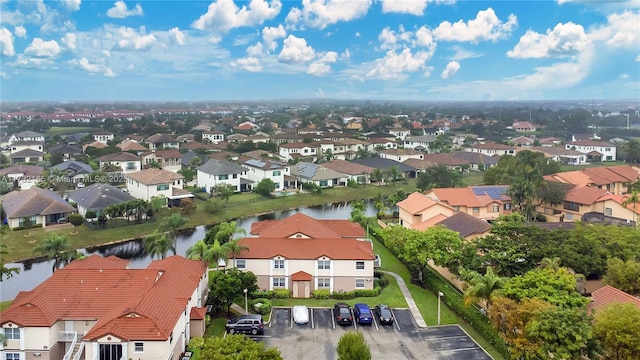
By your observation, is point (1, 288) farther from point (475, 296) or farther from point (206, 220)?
point (475, 296)

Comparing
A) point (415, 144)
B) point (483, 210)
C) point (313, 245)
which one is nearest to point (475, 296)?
point (313, 245)

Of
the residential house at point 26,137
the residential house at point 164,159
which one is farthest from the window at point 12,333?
the residential house at point 26,137

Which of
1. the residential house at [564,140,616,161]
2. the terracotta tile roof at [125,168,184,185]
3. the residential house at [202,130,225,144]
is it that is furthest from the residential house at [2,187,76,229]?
the residential house at [564,140,616,161]

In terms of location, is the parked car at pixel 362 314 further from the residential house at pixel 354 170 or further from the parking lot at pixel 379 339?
the residential house at pixel 354 170

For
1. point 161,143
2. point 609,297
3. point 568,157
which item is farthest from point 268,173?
point 568,157

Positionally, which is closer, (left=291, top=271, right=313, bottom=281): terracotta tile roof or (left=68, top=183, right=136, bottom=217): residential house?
(left=291, top=271, right=313, bottom=281): terracotta tile roof

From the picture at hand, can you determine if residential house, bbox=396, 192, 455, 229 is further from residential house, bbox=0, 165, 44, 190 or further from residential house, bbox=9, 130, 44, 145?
residential house, bbox=9, 130, 44, 145
